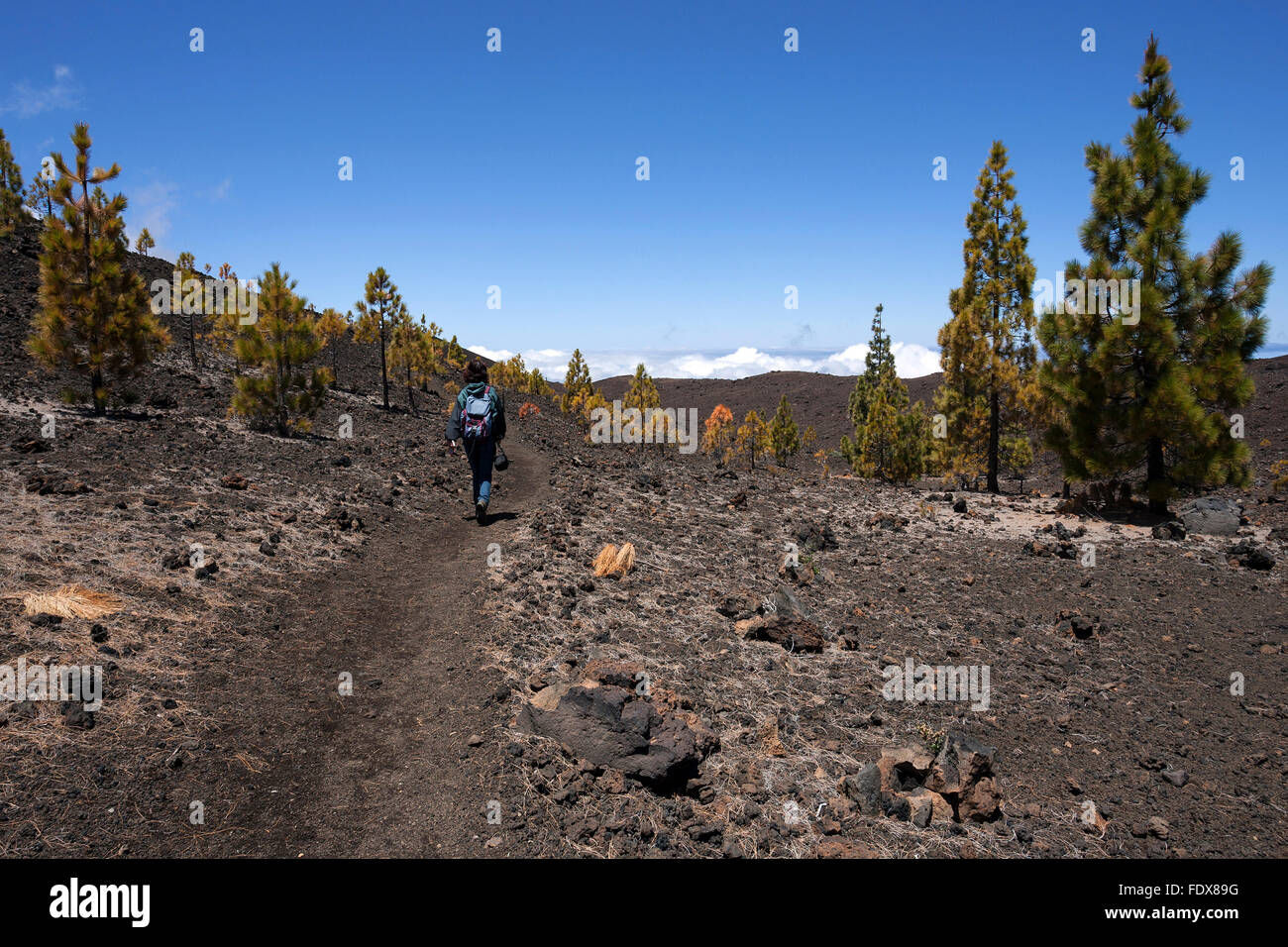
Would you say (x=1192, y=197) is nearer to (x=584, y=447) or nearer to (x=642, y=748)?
(x=642, y=748)

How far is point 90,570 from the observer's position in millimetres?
6613

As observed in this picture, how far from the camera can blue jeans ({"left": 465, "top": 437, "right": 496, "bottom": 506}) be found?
10617 millimetres

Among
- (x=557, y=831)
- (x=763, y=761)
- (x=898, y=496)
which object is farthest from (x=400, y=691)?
(x=898, y=496)

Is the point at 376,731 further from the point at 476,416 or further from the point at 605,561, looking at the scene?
the point at 476,416

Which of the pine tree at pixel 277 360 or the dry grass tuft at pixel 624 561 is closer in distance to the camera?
the dry grass tuft at pixel 624 561

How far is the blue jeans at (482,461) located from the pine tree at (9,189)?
40.2 m

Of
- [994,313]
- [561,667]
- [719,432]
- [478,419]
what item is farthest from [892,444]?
[561,667]

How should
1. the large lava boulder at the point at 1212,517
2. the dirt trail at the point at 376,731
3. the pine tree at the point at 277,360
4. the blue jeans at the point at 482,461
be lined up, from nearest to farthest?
the dirt trail at the point at 376,731 < the blue jeans at the point at 482,461 < the large lava boulder at the point at 1212,517 < the pine tree at the point at 277,360

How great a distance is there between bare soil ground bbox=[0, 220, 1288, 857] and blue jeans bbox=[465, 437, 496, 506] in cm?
70

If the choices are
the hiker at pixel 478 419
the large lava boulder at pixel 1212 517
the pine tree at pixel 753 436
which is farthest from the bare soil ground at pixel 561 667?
the pine tree at pixel 753 436

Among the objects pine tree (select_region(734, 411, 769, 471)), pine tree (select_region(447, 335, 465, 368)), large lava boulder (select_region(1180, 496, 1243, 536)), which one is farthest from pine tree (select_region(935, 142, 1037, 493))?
pine tree (select_region(447, 335, 465, 368))

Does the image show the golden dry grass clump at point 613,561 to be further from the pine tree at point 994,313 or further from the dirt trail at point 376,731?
the pine tree at point 994,313

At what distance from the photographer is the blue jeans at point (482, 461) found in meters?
10.6

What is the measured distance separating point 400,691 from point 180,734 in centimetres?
165
